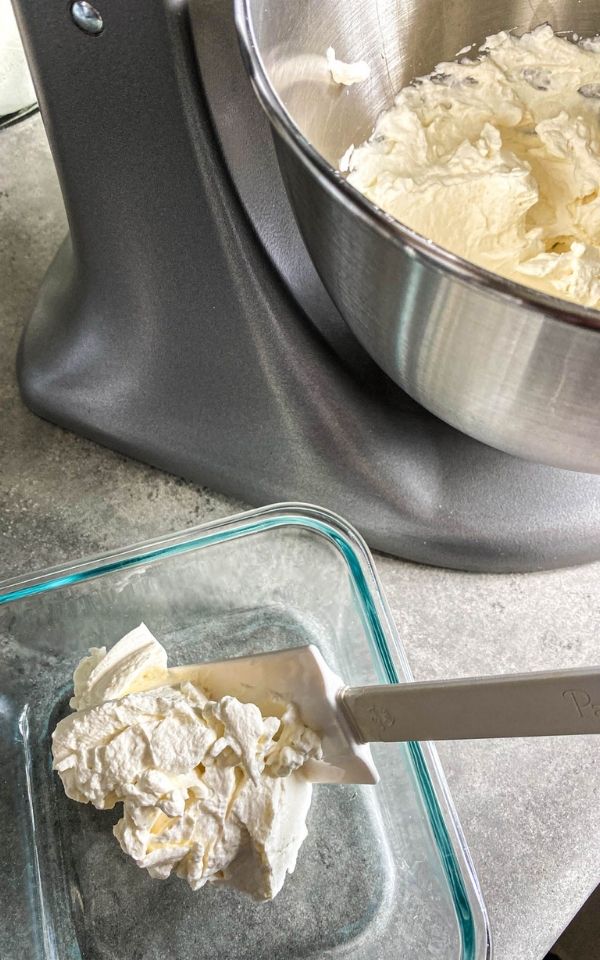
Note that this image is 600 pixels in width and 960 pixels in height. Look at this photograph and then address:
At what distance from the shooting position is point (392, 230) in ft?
1.22

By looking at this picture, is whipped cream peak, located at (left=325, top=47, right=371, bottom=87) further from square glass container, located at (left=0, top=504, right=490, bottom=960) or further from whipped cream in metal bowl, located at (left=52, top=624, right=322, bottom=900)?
whipped cream in metal bowl, located at (left=52, top=624, right=322, bottom=900)

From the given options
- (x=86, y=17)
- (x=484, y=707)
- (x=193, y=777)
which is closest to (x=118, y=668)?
(x=193, y=777)

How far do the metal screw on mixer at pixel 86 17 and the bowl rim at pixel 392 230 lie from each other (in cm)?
11

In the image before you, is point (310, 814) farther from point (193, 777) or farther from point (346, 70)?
point (346, 70)

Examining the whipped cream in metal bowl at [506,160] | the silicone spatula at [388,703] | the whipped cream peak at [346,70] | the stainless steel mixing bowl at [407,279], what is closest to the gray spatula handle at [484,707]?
the silicone spatula at [388,703]

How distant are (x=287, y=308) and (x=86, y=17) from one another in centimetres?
19

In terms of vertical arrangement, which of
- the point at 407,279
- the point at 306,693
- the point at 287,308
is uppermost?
the point at 407,279

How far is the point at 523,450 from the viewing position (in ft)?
1.63

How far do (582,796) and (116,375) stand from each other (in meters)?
0.42

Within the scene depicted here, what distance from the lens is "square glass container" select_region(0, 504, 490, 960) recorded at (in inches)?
21.5

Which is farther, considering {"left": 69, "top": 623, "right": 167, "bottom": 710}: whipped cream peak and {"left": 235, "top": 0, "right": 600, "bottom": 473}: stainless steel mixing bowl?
{"left": 69, "top": 623, "right": 167, "bottom": 710}: whipped cream peak

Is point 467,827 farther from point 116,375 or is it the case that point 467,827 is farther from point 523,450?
point 116,375

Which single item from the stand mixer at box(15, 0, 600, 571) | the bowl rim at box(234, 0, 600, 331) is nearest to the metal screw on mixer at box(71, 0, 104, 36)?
the stand mixer at box(15, 0, 600, 571)

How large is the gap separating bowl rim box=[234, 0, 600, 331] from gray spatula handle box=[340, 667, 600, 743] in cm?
14
